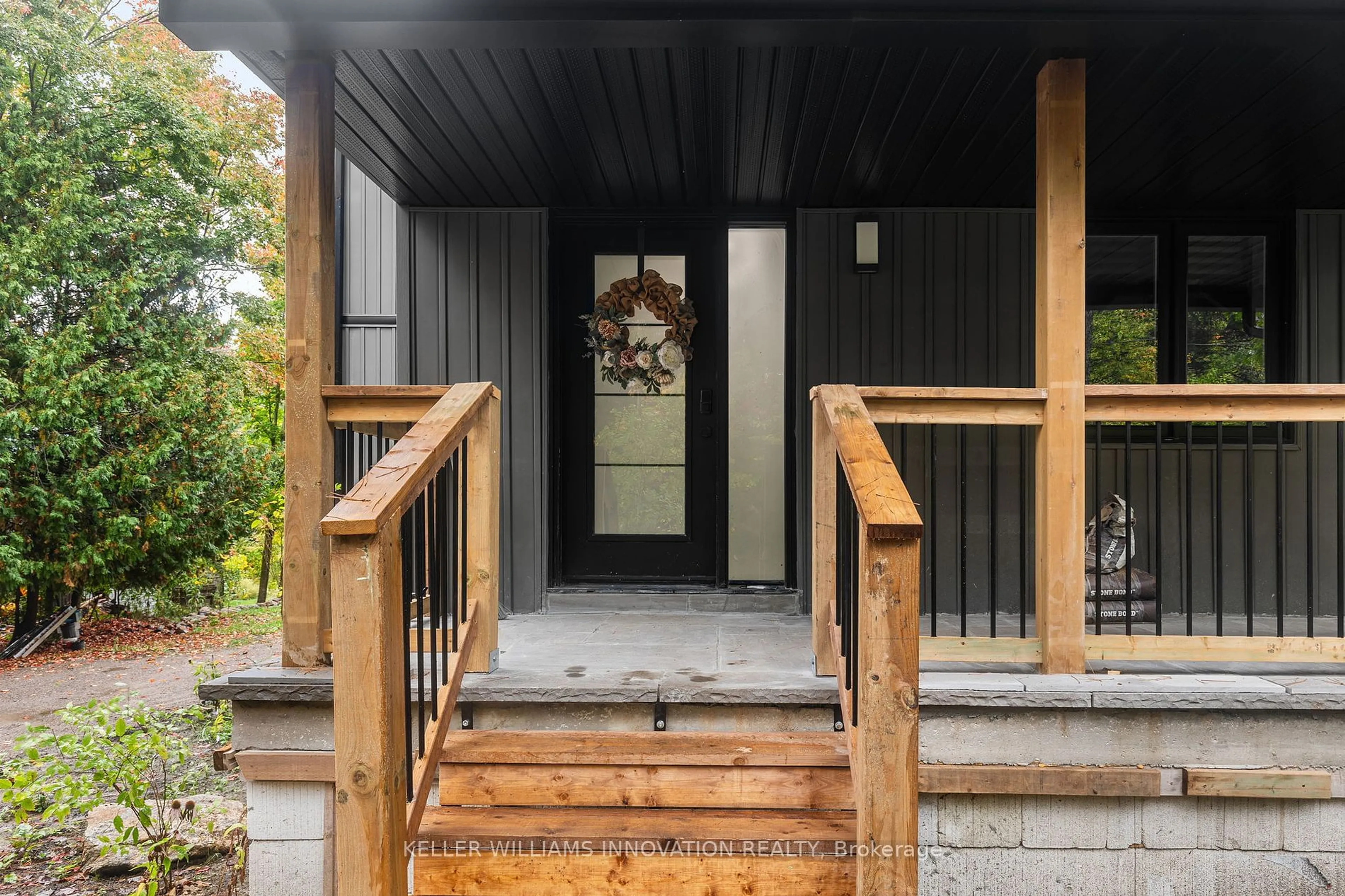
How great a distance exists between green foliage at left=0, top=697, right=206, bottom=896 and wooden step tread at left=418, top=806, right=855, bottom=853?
4.14 feet

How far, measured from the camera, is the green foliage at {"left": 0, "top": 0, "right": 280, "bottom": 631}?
6691mm

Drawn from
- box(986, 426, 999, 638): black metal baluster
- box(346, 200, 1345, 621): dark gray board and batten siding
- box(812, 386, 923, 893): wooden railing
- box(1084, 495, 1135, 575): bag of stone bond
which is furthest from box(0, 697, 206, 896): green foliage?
box(1084, 495, 1135, 575): bag of stone bond

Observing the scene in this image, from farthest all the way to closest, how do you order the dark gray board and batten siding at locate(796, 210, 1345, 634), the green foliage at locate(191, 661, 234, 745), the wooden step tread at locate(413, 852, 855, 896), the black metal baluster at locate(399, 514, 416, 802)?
1. the green foliage at locate(191, 661, 234, 745)
2. the dark gray board and batten siding at locate(796, 210, 1345, 634)
3. the wooden step tread at locate(413, 852, 855, 896)
4. the black metal baluster at locate(399, 514, 416, 802)

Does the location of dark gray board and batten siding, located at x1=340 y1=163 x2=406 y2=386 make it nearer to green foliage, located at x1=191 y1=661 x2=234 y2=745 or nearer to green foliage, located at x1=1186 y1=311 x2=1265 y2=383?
green foliage, located at x1=191 y1=661 x2=234 y2=745

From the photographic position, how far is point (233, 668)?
22.5 ft

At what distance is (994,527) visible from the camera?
3.43 m

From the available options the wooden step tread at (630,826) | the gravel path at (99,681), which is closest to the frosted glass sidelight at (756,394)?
the wooden step tread at (630,826)

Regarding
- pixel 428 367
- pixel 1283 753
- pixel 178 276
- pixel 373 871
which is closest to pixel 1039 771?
pixel 1283 753

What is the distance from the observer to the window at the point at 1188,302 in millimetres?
4066

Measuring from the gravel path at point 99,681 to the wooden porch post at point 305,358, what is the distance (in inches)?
123

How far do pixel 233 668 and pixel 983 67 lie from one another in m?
7.13

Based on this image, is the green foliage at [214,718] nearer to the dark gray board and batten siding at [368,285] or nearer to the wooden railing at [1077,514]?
the dark gray board and batten siding at [368,285]

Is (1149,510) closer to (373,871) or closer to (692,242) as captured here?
(692,242)

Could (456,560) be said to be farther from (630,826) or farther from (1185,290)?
(1185,290)
